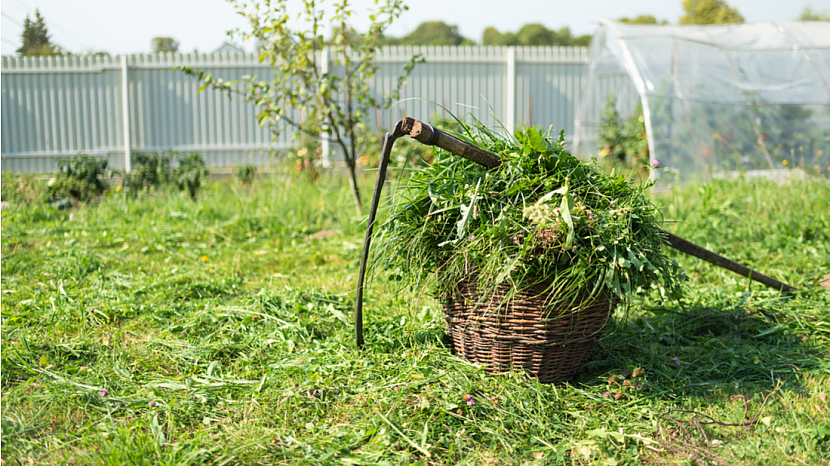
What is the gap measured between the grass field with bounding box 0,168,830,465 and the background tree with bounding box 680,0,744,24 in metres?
23.6

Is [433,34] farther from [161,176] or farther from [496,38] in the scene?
[161,176]

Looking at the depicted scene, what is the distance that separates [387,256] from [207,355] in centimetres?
90

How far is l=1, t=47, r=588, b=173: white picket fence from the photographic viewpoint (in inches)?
410

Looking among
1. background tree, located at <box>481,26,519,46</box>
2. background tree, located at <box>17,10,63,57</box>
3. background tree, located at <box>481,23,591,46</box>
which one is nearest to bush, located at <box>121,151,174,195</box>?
background tree, located at <box>17,10,63,57</box>

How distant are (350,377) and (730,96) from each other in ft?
22.9

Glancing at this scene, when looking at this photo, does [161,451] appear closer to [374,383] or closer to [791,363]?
[374,383]

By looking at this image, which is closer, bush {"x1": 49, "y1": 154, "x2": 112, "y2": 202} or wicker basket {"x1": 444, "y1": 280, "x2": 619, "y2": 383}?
wicker basket {"x1": 444, "y1": 280, "x2": 619, "y2": 383}

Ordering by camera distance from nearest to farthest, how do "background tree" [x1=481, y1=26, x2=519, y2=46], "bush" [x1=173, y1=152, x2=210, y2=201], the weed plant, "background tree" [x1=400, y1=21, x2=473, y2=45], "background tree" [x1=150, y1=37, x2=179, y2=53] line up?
the weed plant
"bush" [x1=173, y1=152, x2=210, y2=201]
"background tree" [x1=150, y1=37, x2=179, y2=53]
"background tree" [x1=481, y1=26, x2=519, y2=46]
"background tree" [x1=400, y1=21, x2=473, y2=45]

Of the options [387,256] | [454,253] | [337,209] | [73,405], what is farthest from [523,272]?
[337,209]

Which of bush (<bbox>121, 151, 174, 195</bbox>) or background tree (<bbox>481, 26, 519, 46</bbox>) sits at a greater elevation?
background tree (<bbox>481, 26, 519, 46</bbox>)

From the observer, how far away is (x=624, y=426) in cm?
184

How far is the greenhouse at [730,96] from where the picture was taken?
684 centimetres

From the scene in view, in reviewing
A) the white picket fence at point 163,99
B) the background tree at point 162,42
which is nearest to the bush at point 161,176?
the white picket fence at point 163,99

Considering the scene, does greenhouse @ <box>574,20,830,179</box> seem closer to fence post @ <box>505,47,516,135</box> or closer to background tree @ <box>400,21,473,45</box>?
fence post @ <box>505,47,516,135</box>
